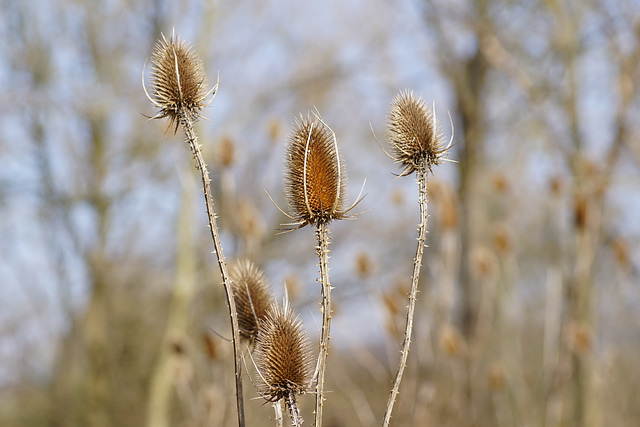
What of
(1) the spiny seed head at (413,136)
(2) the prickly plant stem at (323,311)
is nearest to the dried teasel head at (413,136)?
(1) the spiny seed head at (413,136)

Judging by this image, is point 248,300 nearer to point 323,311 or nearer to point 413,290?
point 323,311

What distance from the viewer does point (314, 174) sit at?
1.35 m

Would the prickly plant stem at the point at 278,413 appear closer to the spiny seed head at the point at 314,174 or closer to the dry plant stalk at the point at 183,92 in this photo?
the dry plant stalk at the point at 183,92

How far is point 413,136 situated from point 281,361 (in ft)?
1.73

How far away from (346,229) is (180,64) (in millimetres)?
10245

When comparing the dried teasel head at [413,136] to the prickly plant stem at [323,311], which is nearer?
the prickly plant stem at [323,311]

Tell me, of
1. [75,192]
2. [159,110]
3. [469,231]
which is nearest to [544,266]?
[469,231]

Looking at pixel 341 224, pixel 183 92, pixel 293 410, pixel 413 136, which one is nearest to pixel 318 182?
pixel 413 136

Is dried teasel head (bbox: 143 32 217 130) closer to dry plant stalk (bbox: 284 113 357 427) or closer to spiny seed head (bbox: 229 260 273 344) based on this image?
dry plant stalk (bbox: 284 113 357 427)

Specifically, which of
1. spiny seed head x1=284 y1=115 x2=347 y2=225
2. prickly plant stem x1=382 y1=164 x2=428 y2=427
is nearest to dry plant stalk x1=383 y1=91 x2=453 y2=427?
prickly plant stem x1=382 y1=164 x2=428 y2=427

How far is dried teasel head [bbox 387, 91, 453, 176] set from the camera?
1375 mm

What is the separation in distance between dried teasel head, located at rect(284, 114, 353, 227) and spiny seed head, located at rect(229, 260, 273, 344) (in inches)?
10.3

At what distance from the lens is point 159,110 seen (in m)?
1.37

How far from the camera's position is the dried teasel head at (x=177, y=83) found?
131cm
